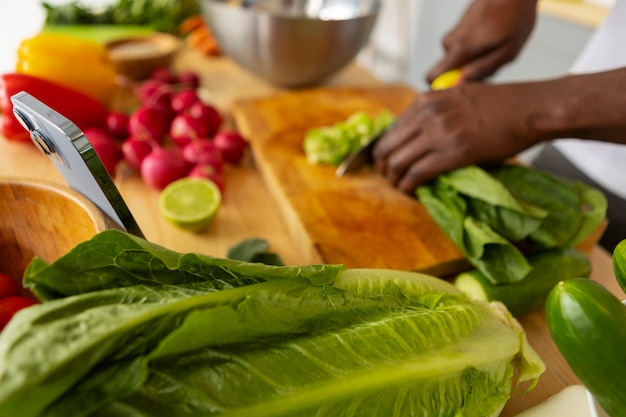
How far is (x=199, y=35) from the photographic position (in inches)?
85.5

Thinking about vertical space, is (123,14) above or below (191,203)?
above

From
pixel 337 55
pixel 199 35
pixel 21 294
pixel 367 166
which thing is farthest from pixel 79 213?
pixel 199 35

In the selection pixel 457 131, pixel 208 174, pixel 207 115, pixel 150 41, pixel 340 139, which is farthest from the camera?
pixel 150 41

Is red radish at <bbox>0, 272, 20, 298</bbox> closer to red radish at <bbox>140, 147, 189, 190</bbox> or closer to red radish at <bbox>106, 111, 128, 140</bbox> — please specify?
red radish at <bbox>140, 147, 189, 190</bbox>

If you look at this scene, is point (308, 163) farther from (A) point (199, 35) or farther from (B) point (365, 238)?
(A) point (199, 35)

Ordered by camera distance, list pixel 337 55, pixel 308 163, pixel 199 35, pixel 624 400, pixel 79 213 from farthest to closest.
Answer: pixel 199 35
pixel 337 55
pixel 308 163
pixel 79 213
pixel 624 400

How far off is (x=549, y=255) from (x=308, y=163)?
67 cm

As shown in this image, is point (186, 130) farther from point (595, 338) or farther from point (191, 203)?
point (595, 338)

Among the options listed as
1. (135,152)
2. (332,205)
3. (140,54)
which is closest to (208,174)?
(135,152)

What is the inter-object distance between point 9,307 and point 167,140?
2.94 ft

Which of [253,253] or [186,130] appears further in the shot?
[186,130]

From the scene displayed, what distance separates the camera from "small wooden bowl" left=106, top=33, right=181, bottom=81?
173 centimetres

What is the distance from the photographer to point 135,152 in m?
1.25

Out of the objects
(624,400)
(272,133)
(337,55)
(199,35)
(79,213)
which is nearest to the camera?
(624,400)
